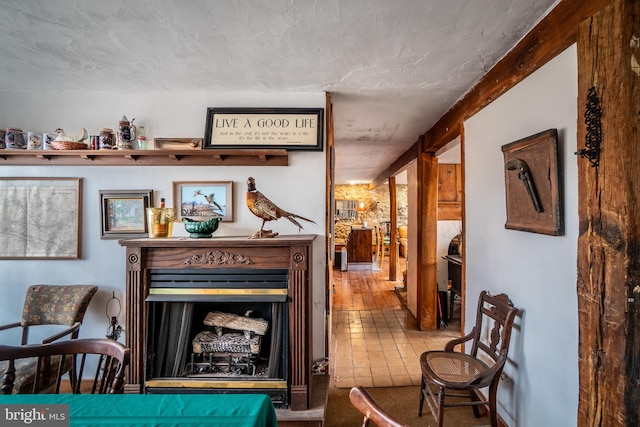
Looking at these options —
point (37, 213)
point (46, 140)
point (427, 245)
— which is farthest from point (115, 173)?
point (427, 245)

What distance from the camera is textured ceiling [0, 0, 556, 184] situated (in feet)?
4.10

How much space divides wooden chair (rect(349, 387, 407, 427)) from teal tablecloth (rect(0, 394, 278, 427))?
353mm

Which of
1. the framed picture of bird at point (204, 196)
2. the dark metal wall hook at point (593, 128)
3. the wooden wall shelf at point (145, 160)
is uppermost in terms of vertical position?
the wooden wall shelf at point (145, 160)

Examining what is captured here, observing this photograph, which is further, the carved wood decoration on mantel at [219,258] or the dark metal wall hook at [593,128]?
the carved wood decoration on mantel at [219,258]

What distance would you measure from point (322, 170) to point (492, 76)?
122 cm

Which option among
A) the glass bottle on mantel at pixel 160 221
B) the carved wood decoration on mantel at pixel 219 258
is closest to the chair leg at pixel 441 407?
the carved wood decoration on mantel at pixel 219 258

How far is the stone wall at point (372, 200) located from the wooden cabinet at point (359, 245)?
1887 millimetres

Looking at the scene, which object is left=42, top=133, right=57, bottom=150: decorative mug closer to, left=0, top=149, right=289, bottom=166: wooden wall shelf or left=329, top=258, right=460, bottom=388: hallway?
left=0, top=149, right=289, bottom=166: wooden wall shelf

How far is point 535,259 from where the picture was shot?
4.77ft

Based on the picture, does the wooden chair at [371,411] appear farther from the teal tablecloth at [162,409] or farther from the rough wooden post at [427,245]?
the rough wooden post at [427,245]

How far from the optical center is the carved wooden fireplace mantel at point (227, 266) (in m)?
1.74

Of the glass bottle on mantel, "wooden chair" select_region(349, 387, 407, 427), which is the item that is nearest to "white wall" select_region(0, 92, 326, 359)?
the glass bottle on mantel
